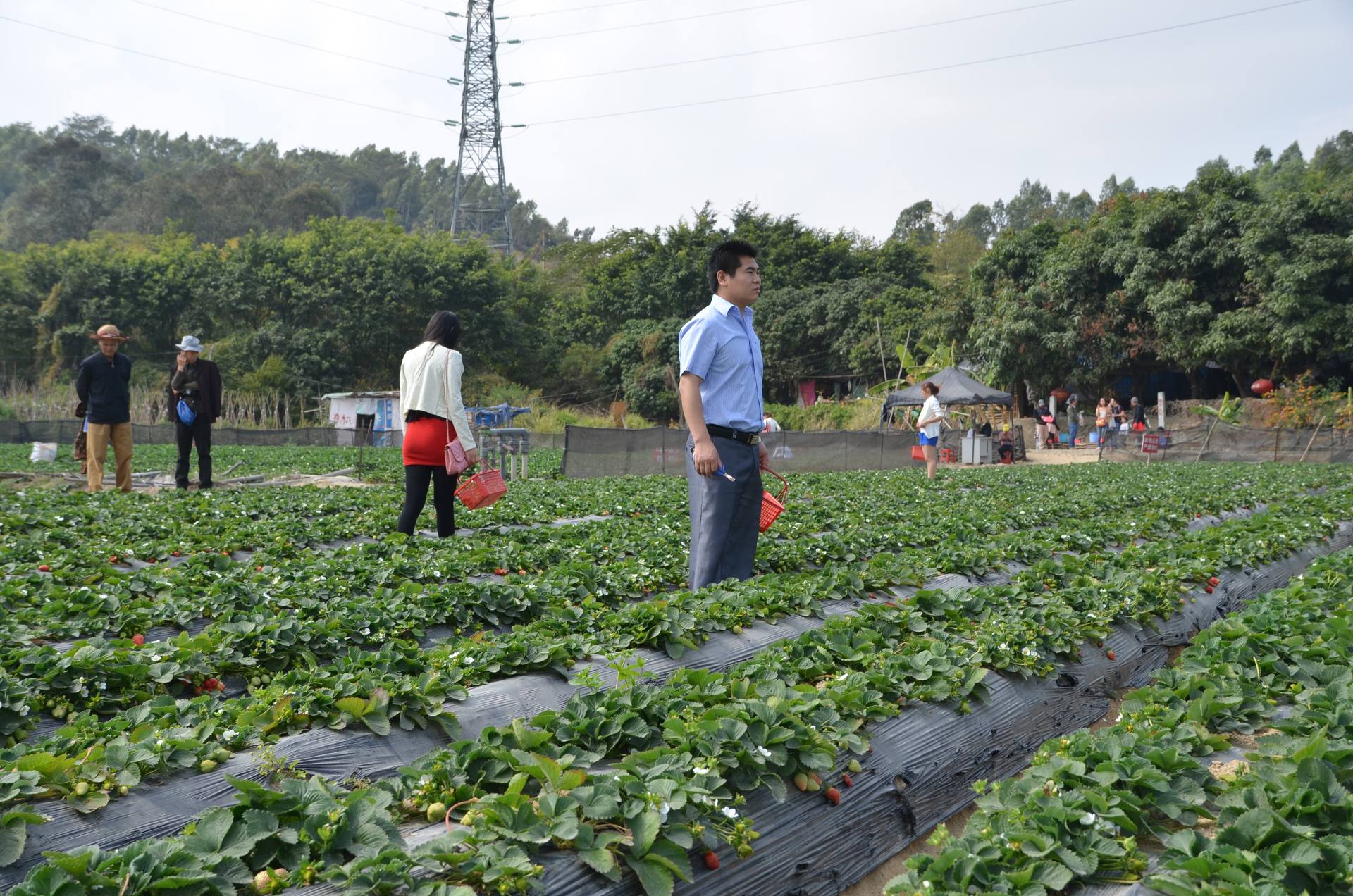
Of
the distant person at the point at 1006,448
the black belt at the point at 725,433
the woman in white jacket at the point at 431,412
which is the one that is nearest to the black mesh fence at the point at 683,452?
the distant person at the point at 1006,448

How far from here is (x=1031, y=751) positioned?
12.1ft

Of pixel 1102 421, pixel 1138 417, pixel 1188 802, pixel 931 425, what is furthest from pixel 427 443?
pixel 1138 417

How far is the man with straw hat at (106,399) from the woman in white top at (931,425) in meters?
10.1

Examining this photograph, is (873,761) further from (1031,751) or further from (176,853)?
(176,853)

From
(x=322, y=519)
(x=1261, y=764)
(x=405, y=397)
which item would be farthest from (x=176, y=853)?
(x=322, y=519)

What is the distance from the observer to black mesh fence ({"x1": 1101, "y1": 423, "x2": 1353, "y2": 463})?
22.9 metres

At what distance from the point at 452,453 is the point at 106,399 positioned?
5.07 metres

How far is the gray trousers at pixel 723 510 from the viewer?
16.3ft

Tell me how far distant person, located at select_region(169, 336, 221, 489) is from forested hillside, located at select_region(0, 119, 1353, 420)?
2618 centimetres

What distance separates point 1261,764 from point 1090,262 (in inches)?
1227

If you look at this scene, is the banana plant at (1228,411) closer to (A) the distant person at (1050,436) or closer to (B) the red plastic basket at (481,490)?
(A) the distant person at (1050,436)

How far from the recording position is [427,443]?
656 centimetres

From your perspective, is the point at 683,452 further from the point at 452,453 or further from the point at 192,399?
the point at 452,453

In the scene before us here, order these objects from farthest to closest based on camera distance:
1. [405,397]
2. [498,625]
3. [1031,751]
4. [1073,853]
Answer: [405,397] → [498,625] → [1031,751] → [1073,853]
